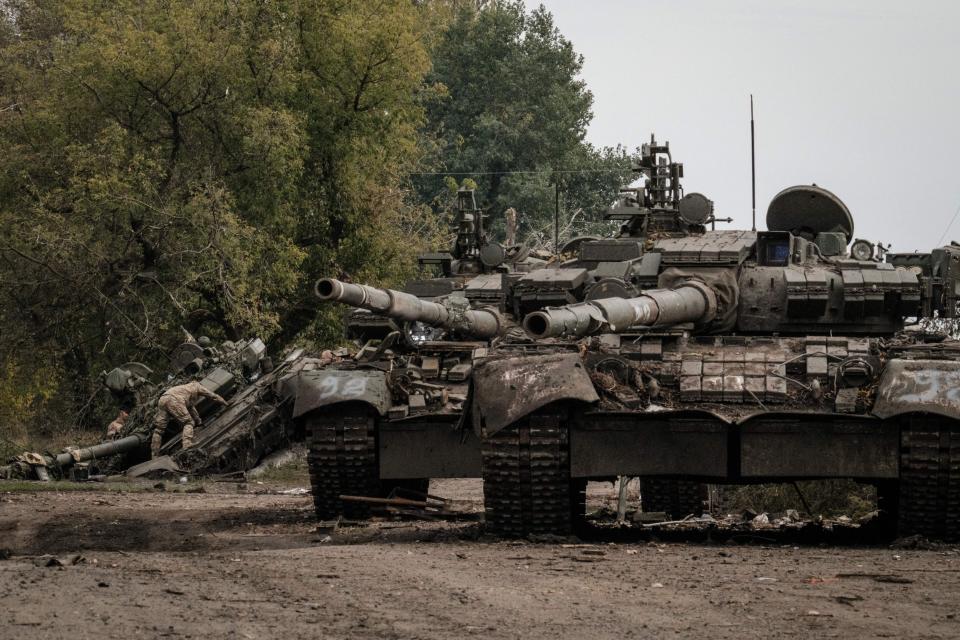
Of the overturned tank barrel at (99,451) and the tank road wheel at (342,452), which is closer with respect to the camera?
the tank road wheel at (342,452)

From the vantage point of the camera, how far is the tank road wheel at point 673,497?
20.1 m

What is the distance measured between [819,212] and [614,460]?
569 cm

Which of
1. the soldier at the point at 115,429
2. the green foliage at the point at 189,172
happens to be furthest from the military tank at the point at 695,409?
the green foliage at the point at 189,172

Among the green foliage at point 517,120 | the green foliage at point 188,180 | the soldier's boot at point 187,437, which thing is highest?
the green foliage at point 517,120

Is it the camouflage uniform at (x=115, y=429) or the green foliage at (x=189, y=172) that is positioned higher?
the green foliage at (x=189, y=172)

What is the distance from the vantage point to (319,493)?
16.4m

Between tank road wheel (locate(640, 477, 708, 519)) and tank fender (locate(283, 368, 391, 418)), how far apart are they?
17.1 ft

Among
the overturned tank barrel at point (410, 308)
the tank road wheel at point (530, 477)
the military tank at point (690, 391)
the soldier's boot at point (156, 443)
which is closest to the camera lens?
the overturned tank barrel at point (410, 308)

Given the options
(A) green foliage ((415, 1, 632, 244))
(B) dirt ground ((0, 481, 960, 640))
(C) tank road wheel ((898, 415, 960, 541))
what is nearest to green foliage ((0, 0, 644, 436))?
(B) dirt ground ((0, 481, 960, 640))

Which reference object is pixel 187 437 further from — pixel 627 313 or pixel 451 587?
pixel 451 587

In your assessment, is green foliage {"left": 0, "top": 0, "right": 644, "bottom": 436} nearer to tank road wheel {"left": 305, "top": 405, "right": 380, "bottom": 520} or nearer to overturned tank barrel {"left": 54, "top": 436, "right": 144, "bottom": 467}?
overturned tank barrel {"left": 54, "top": 436, "right": 144, "bottom": 467}

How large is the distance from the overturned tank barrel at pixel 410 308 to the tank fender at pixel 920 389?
421 centimetres

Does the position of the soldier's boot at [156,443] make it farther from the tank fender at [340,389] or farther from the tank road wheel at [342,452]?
the tank fender at [340,389]

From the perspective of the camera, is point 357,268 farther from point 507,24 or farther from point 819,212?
point 507,24
